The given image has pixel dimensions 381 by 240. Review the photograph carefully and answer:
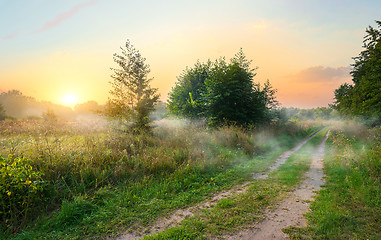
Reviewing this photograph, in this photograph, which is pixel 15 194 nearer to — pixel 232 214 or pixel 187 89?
pixel 232 214

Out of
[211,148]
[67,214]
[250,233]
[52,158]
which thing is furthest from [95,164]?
[211,148]

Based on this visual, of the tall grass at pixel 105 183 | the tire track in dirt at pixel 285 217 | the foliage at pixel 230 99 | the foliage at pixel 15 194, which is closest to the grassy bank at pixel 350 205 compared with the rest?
the tire track in dirt at pixel 285 217

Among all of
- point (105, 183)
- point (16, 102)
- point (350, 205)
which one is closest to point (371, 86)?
point (350, 205)

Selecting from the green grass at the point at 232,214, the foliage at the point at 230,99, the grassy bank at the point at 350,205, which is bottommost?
the green grass at the point at 232,214

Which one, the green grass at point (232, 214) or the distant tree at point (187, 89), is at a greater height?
the distant tree at point (187, 89)

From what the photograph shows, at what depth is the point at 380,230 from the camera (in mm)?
3305

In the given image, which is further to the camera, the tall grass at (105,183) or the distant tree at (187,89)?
the distant tree at (187,89)

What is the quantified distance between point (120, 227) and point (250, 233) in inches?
103

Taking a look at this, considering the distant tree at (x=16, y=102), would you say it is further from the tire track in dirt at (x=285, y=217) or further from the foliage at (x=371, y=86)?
the foliage at (x=371, y=86)

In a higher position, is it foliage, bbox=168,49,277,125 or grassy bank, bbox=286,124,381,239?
foliage, bbox=168,49,277,125

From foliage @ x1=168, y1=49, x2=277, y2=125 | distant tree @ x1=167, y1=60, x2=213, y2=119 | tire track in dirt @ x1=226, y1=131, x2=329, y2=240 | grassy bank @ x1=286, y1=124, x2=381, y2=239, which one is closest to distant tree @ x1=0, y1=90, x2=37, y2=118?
distant tree @ x1=167, y1=60, x2=213, y2=119

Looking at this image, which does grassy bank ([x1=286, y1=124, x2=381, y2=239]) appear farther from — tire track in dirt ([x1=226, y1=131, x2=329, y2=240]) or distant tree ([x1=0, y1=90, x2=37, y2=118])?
distant tree ([x1=0, y1=90, x2=37, y2=118])

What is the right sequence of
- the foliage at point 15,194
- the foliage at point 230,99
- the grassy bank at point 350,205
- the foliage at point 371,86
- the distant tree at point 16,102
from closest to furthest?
the grassy bank at point 350,205
the foliage at point 15,194
the foliage at point 371,86
the foliage at point 230,99
the distant tree at point 16,102

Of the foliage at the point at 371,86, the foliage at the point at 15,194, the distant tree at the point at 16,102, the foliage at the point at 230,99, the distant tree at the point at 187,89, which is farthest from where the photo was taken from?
the distant tree at the point at 16,102
